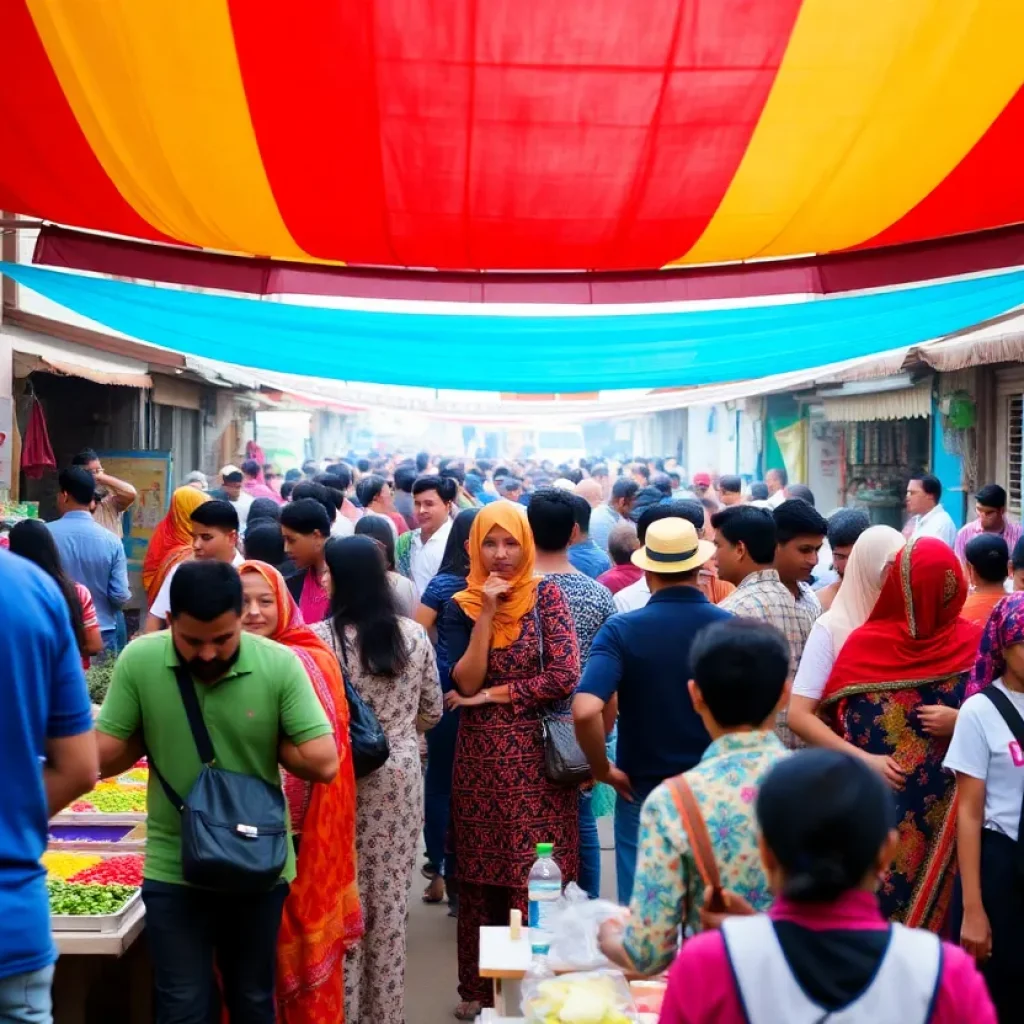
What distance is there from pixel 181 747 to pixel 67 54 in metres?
2.28

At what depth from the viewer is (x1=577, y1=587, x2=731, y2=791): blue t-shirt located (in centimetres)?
386

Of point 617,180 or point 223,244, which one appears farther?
point 223,244

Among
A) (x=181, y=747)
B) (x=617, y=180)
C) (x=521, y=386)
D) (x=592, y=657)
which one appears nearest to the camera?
(x=181, y=747)

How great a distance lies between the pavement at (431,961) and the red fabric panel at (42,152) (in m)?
3.15

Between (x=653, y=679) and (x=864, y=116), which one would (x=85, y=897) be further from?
(x=864, y=116)

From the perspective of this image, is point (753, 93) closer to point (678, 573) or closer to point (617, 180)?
point (617, 180)

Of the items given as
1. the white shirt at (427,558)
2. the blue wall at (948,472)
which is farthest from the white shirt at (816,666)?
the blue wall at (948,472)

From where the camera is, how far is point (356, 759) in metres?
4.23

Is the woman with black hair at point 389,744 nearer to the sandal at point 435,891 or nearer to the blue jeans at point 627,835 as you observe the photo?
the blue jeans at point 627,835

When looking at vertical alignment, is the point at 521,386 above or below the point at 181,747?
above

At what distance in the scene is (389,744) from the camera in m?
4.52

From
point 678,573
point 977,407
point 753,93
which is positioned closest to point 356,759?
point 678,573

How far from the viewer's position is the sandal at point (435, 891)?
6461mm

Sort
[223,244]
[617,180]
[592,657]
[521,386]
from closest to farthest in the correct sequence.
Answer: [592,657] → [617,180] → [223,244] → [521,386]
